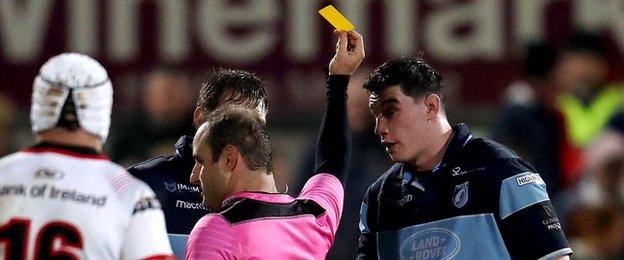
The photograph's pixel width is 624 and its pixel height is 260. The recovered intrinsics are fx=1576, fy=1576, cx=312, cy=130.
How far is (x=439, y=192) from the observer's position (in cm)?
529

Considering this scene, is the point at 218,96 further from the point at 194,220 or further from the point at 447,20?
the point at 447,20

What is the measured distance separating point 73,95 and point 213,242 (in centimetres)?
71

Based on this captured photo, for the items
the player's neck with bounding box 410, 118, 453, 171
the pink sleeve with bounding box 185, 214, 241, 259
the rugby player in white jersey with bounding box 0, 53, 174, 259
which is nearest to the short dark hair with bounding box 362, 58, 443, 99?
the player's neck with bounding box 410, 118, 453, 171

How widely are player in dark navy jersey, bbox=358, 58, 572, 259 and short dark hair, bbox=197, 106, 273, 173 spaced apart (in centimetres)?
60

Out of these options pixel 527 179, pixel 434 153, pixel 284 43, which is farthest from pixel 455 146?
pixel 284 43

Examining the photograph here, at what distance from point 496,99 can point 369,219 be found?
4.97m

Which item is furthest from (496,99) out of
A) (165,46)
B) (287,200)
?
(287,200)

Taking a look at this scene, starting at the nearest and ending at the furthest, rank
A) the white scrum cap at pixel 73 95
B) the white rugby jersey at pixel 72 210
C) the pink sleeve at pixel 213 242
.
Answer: the white rugby jersey at pixel 72 210, the white scrum cap at pixel 73 95, the pink sleeve at pixel 213 242

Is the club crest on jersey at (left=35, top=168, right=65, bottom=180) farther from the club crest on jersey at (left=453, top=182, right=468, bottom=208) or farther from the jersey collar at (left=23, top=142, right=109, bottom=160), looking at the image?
the club crest on jersey at (left=453, top=182, right=468, bottom=208)

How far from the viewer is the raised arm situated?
5.36 meters

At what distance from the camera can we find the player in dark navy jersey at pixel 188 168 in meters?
5.37

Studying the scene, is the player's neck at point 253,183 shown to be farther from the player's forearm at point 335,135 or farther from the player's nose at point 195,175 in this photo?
the player's forearm at point 335,135

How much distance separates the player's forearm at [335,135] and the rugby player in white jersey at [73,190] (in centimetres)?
124

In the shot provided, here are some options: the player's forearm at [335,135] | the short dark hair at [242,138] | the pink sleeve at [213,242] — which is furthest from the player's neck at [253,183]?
the player's forearm at [335,135]
